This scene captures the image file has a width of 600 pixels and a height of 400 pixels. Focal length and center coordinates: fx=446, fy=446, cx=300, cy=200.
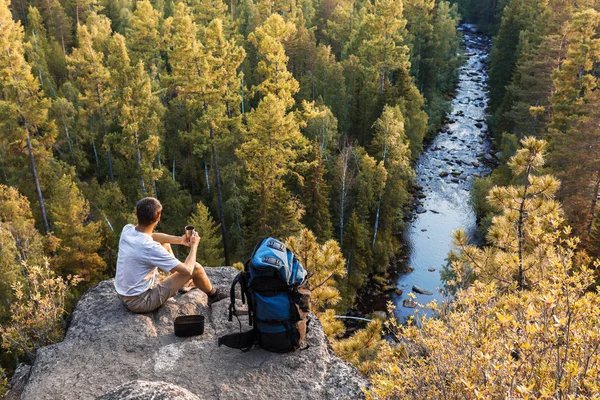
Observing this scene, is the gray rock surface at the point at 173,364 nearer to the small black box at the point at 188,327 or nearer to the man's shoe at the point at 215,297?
the small black box at the point at 188,327

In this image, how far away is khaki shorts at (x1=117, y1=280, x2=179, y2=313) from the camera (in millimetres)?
6039

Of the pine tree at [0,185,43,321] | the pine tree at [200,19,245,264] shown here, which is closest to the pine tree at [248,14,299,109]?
the pine tree at [200,19,245,264]

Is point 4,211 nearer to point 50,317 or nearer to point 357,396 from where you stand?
point 50,317

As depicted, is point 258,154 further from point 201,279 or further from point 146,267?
point 146,267

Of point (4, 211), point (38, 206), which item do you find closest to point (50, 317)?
point (4, 211)

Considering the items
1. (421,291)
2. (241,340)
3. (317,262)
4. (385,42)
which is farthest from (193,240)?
(385,42)

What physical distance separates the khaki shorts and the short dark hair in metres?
0.89

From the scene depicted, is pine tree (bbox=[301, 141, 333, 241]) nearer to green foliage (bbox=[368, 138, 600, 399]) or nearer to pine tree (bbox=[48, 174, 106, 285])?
pine tree (bbox=[48, 174, 106, 285])

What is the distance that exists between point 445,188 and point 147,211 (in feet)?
107

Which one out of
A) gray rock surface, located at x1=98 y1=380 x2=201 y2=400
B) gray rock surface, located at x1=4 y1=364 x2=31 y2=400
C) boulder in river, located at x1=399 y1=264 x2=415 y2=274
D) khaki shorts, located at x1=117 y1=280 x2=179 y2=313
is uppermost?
gray rock surface, located at x1=98 y1=380 x2=201 y2=400

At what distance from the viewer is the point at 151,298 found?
6.06m

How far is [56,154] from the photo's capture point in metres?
31.9

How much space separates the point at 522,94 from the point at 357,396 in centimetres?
3546

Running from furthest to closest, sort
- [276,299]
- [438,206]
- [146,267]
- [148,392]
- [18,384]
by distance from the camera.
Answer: [438,206] → [146,267] → [18,384] → [276,299] → [148,392]
